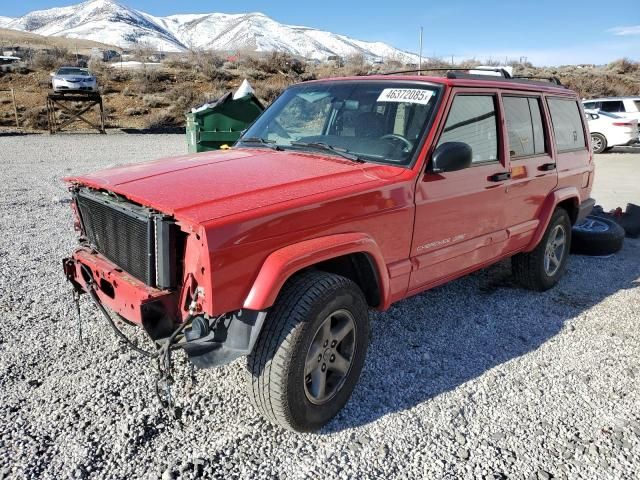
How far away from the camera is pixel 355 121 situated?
3768mm

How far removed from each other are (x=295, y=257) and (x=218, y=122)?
10272 mm

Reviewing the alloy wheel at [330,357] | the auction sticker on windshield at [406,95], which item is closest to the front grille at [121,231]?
the alloy wheel at [330,357]

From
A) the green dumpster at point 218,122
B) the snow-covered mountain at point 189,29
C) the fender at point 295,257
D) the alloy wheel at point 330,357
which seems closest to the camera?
the fender at point 295,257

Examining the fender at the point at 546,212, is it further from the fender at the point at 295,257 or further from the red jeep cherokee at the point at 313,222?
the fender at the point at 295,257

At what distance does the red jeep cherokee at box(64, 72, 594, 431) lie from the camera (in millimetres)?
2549

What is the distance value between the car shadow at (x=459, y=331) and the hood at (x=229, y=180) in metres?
1.34

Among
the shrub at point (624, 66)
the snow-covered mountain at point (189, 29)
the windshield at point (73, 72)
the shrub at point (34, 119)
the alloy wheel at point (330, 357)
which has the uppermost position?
the snow-covered mountain at point (189, 29)

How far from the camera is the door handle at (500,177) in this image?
12.8ft

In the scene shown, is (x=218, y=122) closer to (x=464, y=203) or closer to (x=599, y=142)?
(x=464, y=203)

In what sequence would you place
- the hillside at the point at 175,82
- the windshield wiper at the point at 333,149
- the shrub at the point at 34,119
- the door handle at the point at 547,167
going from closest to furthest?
1. the windshield wiper at the point at 333,149
2. the door handle at the point at 547,167
3. the shrub at the point at 34,119
4. the hillside at the point at 175,82

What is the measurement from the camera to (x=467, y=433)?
2.96 meters

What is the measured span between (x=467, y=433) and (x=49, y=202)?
7.59 metres

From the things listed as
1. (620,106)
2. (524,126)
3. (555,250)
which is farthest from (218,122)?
(620,106)

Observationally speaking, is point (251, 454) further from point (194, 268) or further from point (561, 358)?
point (561, 358)
